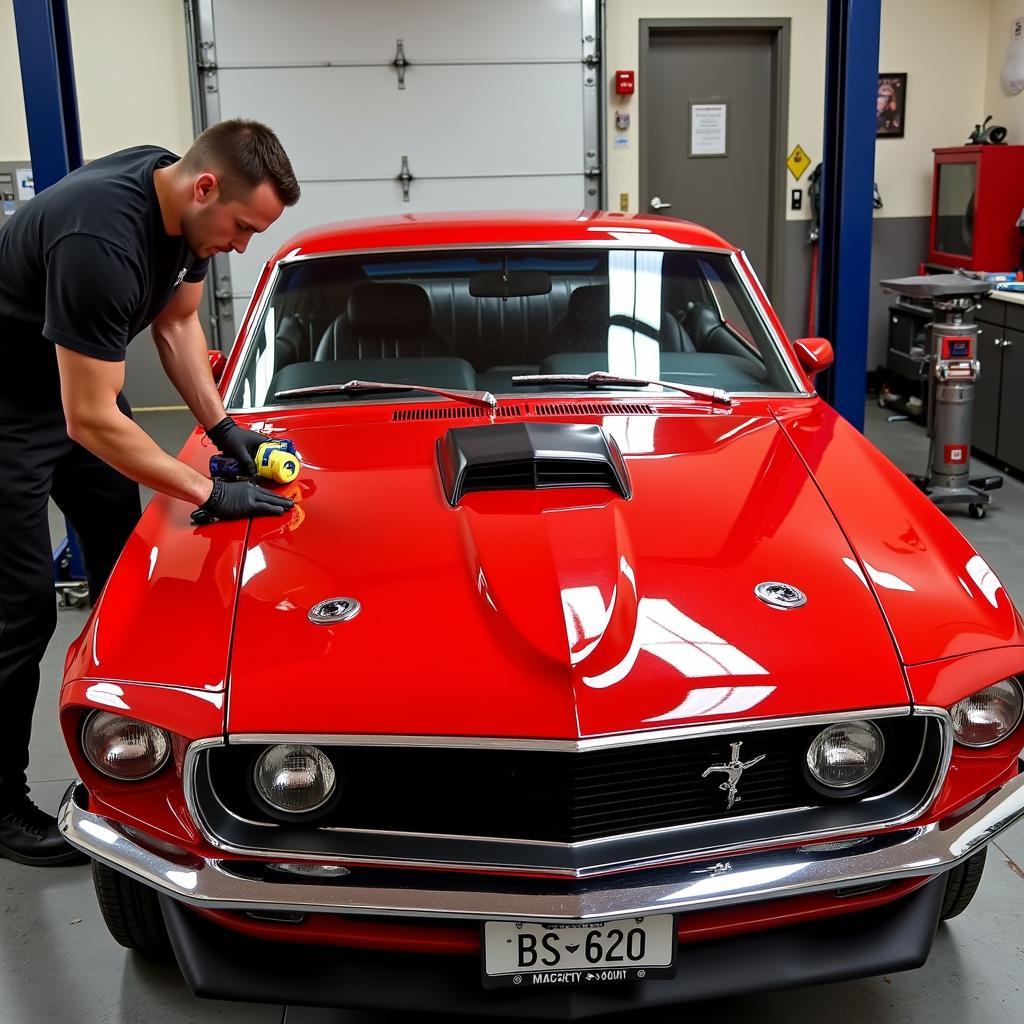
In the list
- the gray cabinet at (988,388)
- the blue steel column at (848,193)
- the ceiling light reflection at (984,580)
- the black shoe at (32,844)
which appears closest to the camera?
the ceiling light reflection at (984,580)

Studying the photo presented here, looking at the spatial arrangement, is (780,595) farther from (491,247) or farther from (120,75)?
(120,75)

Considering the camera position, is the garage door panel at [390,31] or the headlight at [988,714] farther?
the garage door panel at [390,31]

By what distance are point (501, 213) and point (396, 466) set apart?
1289 millimetres

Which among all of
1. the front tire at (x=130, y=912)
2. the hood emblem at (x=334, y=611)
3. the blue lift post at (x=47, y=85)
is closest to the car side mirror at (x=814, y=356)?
the hood emblem at (x=334, y=611)

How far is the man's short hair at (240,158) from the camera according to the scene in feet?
7.27

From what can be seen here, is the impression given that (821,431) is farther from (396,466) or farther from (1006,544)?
(1006,544)

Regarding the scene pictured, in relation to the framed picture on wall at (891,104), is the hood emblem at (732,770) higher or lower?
lower

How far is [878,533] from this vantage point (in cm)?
220

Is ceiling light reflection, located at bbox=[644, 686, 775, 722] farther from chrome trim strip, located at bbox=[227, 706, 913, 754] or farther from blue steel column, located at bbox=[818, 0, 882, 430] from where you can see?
blue steel column, located at bbox=[818, 0, 882, 430]

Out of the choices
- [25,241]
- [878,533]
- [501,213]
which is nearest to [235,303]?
[501,213]

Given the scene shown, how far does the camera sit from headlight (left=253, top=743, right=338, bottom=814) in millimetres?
1786

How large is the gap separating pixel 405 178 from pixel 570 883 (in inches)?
293

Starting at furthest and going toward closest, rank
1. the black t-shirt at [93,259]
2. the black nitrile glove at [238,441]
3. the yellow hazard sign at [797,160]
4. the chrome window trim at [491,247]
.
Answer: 1. the yellow hazard sign at [797,160]
2. the chrome window trim at [491,247]
3. the black nitrile glove at [238,441]
4. the black t-shirt at [93,259]

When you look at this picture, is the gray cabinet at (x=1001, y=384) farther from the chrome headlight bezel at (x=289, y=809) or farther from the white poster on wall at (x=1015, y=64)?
the chrome headlight bezel at (x=289, y=809)
